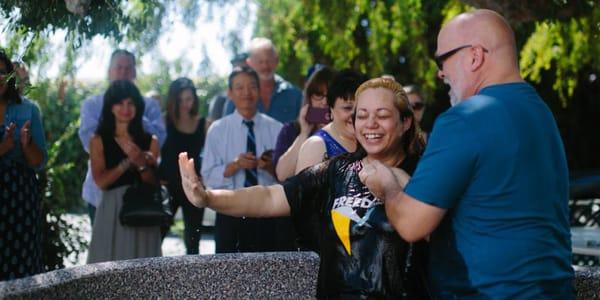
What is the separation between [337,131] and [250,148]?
2.19 meters

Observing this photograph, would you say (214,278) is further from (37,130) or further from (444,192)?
(37,130)

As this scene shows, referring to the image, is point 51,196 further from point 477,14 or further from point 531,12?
point 477,14

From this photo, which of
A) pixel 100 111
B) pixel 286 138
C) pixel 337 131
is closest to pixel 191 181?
pixel 337 131

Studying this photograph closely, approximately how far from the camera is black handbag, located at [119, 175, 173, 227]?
7461mm

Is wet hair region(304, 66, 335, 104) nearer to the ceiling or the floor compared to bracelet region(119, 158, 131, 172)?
nearer to the ceiling

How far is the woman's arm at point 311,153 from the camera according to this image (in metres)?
5.07

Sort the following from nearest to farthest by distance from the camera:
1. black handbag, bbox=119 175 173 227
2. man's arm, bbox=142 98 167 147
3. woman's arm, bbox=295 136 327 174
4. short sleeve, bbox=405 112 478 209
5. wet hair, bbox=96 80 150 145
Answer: short sleeve, bbox=405 112 478 209, woman's arm, bbox=295 136 327 174, black handbag, bbox=119 175 173 227, wet hair, bbox=96 80 150 145, man's arm, bbox=142 98 167 147

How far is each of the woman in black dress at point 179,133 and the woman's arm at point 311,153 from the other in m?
3.55

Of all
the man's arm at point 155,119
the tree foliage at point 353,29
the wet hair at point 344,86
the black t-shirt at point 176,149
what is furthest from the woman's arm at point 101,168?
the tree foliage at point 353,29

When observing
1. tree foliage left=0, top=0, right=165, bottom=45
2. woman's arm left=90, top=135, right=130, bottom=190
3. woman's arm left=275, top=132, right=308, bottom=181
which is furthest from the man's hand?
woman's arm left=90, top=135, right=130, bottom=190

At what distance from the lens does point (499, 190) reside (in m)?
3.15

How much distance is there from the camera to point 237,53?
29.1 feet

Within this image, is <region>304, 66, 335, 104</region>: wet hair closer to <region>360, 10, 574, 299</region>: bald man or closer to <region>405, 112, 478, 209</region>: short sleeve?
<region>360, 10, 574, 299</region>: bald man

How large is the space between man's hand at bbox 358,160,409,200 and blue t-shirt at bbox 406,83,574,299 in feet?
0.41
